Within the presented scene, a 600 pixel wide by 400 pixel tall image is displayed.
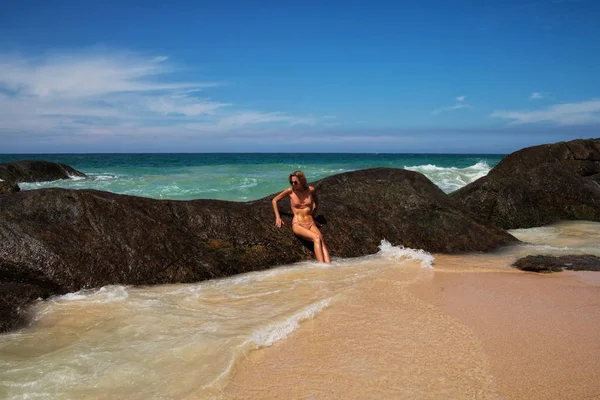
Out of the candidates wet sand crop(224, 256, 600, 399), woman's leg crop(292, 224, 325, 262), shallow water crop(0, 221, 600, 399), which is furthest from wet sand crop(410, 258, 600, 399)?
woman's leg crop(292, 224, 325, 262)

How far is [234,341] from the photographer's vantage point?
3764 millimetres

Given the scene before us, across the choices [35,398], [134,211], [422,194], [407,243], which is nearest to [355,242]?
[407,243]

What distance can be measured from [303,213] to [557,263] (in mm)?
3504

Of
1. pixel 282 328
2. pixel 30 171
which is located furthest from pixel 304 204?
pixel 30 171

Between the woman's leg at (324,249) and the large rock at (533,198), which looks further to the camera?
the large rock at (533,198)

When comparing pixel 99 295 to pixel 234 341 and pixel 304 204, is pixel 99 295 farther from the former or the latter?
pixel 304 204

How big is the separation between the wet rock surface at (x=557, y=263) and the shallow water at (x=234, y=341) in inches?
61.9

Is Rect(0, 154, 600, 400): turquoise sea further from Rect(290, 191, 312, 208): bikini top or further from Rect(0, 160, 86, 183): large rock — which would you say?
Rect(0, 160, 86, 183): large rock

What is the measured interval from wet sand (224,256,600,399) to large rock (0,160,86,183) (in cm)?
2593

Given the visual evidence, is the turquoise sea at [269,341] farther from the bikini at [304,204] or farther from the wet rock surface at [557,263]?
the bikini at [304,204]

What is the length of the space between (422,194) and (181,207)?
160 inches

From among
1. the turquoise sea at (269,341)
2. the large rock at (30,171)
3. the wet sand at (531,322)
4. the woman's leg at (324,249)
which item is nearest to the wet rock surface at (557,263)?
the wet sand at (531,322)

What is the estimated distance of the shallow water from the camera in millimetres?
3072

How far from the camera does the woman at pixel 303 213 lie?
21.6 ft
